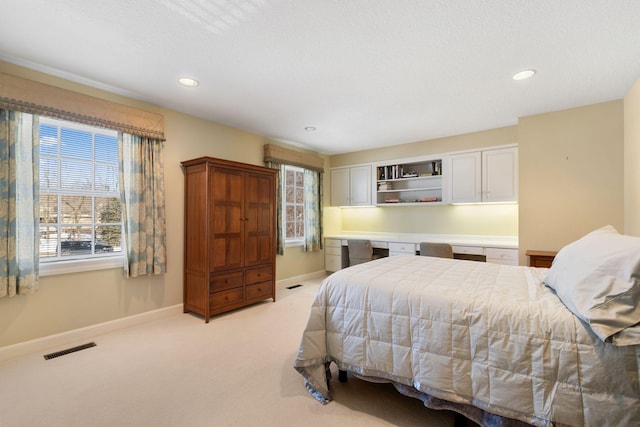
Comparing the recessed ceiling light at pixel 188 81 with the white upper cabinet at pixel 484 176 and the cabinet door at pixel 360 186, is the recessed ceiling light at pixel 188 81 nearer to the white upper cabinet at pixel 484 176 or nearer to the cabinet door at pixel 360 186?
the cabinet door at pixel 360 186

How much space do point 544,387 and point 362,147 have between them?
4.56 metres

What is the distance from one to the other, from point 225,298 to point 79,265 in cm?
147

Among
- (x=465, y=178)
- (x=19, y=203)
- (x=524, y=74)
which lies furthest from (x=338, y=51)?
(x=465, y=178)

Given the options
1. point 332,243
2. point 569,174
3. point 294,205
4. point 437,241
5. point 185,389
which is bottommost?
point 185,389

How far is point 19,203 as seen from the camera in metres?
2.46

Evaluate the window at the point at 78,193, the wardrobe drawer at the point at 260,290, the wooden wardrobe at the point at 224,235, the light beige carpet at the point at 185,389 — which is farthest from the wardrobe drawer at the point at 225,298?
the window at the point at 78,193

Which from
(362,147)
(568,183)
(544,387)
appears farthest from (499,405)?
(362,147)

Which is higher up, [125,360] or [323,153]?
[323,153]

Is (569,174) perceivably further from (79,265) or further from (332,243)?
(79,265)

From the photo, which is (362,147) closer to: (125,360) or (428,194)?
(428,194)

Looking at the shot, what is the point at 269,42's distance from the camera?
2162 millimetres

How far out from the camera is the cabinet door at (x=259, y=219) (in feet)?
12.4

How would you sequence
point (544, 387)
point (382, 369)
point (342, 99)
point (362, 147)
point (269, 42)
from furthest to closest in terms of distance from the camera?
point (362, 147) < point (342, 99) < point (269, 42) < point (382, 369) < point (544, 387)

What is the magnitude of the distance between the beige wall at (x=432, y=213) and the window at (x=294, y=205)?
74 cm
